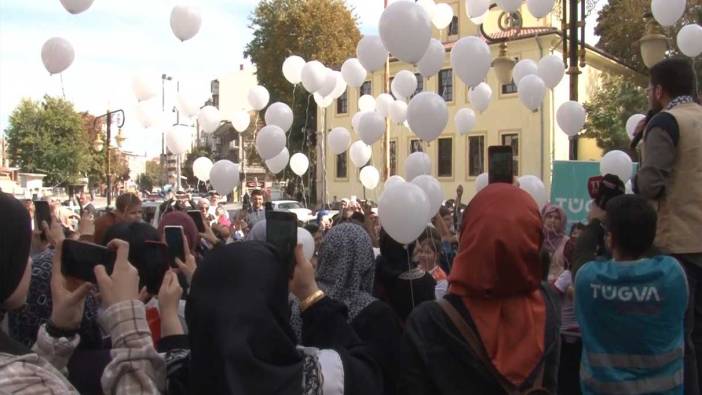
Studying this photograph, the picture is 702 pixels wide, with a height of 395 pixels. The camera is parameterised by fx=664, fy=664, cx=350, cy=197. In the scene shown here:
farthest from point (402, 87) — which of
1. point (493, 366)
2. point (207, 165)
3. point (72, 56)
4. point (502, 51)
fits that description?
point (493, 366)

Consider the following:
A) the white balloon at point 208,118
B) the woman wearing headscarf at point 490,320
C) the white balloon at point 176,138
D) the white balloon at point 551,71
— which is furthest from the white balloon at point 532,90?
the woman wearing headscarf at point 490,320

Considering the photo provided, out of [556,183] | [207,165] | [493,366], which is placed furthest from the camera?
[207,165]

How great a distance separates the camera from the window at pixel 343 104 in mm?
36781

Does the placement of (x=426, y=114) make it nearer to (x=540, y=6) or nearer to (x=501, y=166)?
(x=540, y=6)

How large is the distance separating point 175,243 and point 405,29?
4273mm

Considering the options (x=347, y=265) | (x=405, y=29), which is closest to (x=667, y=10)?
(x=405, y=29)

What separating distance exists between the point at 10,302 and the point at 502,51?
285 inches

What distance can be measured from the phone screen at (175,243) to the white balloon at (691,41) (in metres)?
7.47

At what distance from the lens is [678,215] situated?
323 cm

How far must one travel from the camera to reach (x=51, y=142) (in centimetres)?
4528

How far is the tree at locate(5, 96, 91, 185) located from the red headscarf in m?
46.4

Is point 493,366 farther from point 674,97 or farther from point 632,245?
point 674,97

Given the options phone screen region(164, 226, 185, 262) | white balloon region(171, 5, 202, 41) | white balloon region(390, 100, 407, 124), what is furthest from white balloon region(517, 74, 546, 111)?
phone screen region(164, 226, 185, 262)

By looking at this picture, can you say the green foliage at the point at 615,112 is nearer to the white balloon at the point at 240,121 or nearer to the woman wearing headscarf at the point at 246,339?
the white balloon at the point at 240,121
